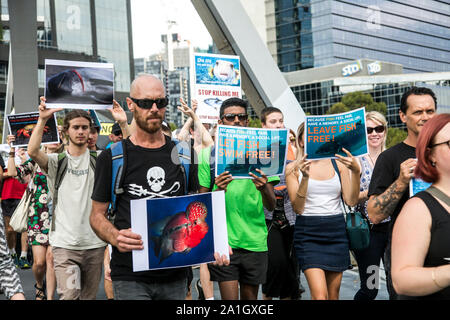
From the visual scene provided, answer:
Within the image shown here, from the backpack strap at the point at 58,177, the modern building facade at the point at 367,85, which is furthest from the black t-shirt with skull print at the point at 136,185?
the modern building facade at the point at 367,85

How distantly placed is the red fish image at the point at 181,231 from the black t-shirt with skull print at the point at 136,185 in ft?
0.76

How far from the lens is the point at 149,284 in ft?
11.4

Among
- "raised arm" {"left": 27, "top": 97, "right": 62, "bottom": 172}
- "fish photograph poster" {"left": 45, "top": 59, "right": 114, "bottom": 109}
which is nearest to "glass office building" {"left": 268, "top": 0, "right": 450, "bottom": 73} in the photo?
"fish photograph poster" {"left": 45, "top": 59, "right": 114, "bottom": 109}

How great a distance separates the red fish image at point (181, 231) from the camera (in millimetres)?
3271

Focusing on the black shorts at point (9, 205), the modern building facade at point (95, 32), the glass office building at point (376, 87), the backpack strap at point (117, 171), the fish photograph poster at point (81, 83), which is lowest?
the black shorts at point (9, 205)

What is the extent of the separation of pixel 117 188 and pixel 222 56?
4.77 metres

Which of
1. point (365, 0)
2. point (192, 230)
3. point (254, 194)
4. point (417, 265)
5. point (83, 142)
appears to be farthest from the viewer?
point (365, 0)

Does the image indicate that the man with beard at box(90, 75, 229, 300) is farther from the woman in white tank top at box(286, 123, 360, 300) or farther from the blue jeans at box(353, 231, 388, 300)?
the blue jeans at box(353, 231, 388, 300)

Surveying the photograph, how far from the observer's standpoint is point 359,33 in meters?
121

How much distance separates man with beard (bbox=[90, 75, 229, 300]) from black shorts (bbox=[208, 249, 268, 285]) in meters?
1.41

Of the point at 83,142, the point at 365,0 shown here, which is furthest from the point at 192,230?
the point at 365,0

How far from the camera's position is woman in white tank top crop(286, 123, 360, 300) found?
525 cm

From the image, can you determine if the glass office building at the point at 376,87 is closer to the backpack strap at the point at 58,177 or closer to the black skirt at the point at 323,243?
the black skirt at the point at 323,243

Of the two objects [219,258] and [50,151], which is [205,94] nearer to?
[50,151]
